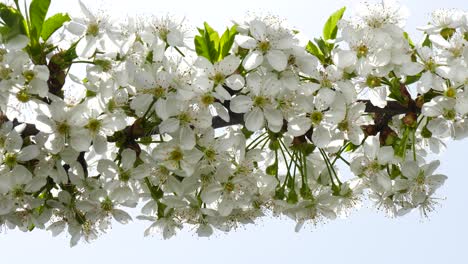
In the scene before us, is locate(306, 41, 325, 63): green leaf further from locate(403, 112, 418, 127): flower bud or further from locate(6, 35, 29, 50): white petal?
locate(6, 35, 29, 50): white petal

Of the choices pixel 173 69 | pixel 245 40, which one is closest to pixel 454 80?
pixel 245 40

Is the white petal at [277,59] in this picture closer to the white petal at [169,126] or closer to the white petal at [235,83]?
the white petal at [235,83]

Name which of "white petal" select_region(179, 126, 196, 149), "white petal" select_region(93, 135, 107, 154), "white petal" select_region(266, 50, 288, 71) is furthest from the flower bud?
"white petal" select_region(93, 135, 107, 154)

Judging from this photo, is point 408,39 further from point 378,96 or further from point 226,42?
point 226,42

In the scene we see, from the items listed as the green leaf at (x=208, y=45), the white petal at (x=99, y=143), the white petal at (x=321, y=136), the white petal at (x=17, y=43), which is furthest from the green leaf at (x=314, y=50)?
the white petal at (x=17, y=43)

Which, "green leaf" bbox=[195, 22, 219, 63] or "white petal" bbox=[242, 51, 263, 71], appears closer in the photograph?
"white petal" bbox=[242, 51, 263, 71]

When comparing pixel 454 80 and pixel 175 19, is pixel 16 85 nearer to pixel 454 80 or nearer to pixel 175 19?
pixel 175 19

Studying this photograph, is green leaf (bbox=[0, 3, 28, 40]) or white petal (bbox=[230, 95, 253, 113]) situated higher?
white petal (bbox=[230, 95, 253, 113])

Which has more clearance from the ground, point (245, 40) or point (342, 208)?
point (245, 40)
